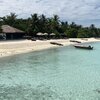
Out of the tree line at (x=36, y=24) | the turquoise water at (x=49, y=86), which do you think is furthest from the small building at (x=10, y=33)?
the turquoise water at (x=49, y=86)

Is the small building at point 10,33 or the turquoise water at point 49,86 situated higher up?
the small building at point 10,33

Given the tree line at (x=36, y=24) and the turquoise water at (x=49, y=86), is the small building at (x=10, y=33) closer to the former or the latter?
the tree line at (x=36, y=24)

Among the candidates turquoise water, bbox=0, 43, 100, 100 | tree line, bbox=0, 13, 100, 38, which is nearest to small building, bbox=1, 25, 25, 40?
tree line, bbox=0, 13, 100, 38

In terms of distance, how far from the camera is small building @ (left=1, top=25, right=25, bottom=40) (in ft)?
309

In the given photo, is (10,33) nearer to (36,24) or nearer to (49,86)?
(36,24)

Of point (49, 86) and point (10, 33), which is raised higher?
point (10, 33)

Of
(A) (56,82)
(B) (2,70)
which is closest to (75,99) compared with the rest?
(A) (56,82)

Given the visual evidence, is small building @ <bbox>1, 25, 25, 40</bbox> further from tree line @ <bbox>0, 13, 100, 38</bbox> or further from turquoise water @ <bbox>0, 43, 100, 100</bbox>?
turquoise water @ <bbox>0, 43, 100, 100</bbox>

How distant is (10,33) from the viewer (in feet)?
317

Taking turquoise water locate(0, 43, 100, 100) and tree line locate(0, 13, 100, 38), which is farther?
tree line locate(0, 13, 100, 38)

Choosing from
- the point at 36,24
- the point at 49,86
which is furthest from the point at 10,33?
the point at 49,86

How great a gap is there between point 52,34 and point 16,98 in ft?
328

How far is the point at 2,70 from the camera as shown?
120 ft

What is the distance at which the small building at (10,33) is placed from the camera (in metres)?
94.2
